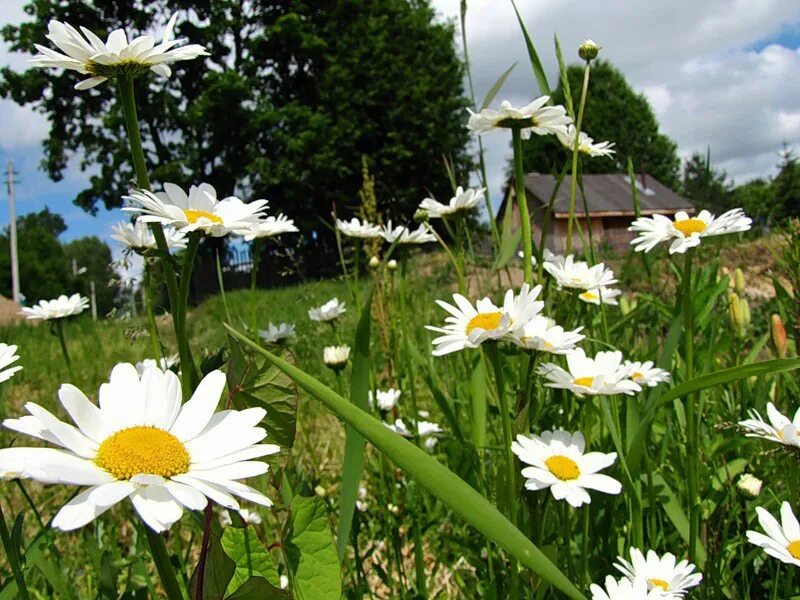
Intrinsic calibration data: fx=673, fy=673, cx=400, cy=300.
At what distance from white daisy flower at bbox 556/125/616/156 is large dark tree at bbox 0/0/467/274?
13124 mm

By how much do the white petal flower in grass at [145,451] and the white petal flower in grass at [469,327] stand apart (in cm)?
30

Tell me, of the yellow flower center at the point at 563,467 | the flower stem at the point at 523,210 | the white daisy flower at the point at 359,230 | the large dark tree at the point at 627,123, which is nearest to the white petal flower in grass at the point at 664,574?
the yellow flower center at the point at 563,467

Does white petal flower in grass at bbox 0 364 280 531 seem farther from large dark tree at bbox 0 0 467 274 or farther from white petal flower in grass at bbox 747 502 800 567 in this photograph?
large dark tree at bbox 0 0 467 274

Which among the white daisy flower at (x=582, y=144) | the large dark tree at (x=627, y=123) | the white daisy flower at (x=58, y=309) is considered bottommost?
the white daisy flower at (x=58, y=309)

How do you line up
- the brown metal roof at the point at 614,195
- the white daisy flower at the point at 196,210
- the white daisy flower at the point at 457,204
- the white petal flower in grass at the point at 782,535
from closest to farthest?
the white daisy flower at the point at 196,210 < the white petal flower in grass at the point at 782,535 < the white daisy flower at the point at 457,204 < the brown metal roof at the point at 614,195

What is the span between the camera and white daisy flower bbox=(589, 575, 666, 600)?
686 millimetres

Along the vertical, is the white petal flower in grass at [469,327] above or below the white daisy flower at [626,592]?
above

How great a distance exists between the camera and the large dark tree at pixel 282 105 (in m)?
14.8

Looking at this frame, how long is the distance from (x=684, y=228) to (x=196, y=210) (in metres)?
0.74

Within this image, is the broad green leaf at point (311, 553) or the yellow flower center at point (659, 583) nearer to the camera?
the broad green leaf at point (311, 553)

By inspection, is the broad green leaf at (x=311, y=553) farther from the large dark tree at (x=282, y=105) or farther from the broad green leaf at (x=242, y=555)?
the large dark tree at (x=282, y=105)

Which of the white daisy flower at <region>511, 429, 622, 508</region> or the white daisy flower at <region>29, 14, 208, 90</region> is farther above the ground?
the white daisy flower at <region>29, 14, 208, 90</region>

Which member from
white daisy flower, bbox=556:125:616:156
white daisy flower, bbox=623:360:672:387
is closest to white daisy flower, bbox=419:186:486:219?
white daisy flower, bbox=556:125:616:156

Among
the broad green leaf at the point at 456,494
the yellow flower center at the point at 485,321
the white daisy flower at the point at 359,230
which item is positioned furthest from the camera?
the white daisy flower at the point at 359,230
